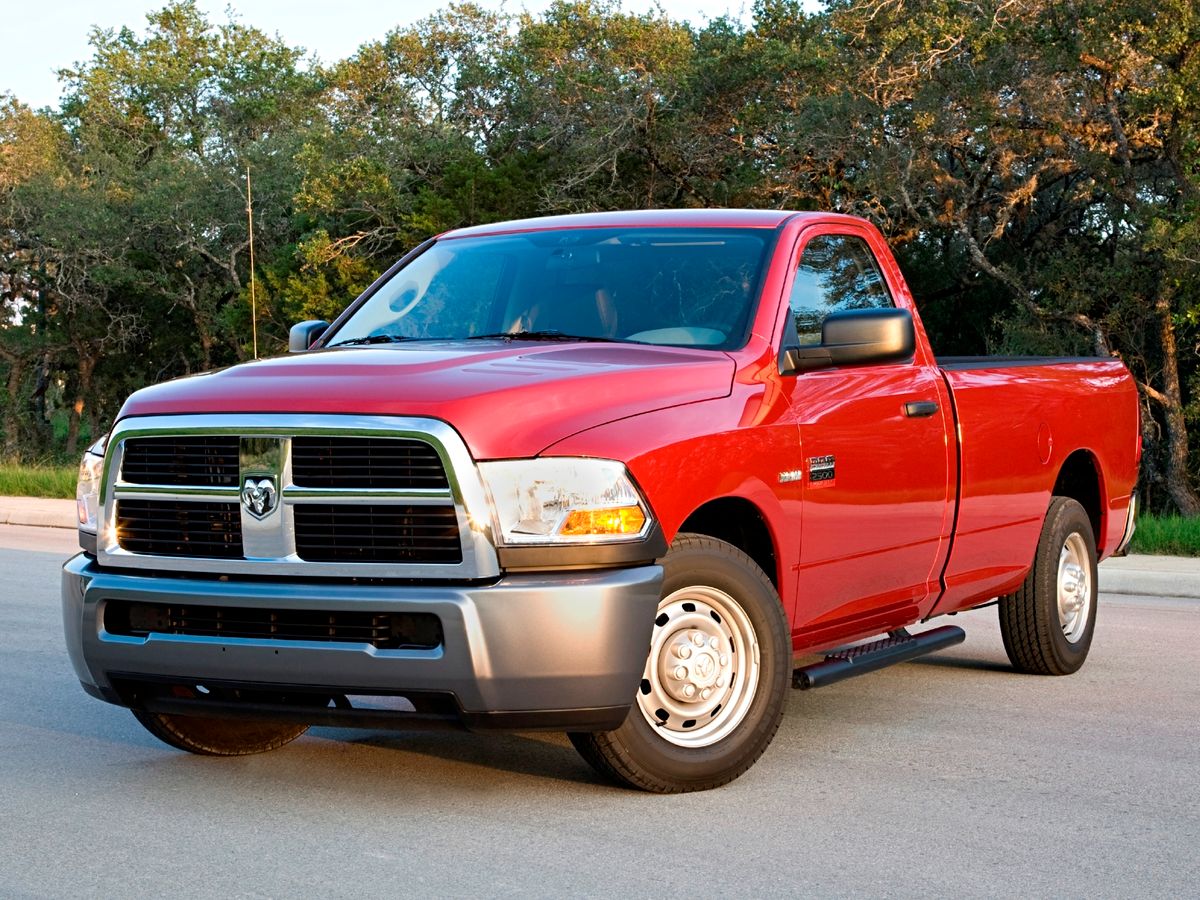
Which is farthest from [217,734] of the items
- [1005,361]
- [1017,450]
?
[1005,361]

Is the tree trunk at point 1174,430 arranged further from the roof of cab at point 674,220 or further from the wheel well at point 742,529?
the wheel well at point 742,529

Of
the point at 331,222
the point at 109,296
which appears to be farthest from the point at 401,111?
the point at 109,296

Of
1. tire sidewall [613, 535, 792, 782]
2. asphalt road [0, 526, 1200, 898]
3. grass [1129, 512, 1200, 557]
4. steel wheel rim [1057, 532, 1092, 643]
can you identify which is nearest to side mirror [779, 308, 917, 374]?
tire sidewall [613, 535, 792, 782]

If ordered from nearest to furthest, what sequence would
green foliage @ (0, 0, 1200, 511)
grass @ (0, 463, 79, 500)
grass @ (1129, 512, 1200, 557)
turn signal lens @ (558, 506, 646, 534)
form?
turn signal lens @ (558, 506, 646, 534) < grass @ (1129, 512, 1200, 557) < grass @ (0, 463, 79, 500) < green foliage @ (0, 0, 1200, 511)

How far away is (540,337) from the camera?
20.5 ft

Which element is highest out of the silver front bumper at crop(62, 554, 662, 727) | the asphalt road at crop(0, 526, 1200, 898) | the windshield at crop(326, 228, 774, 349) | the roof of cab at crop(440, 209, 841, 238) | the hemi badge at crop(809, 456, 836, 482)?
the roof of cab at crop(440, 209, 841, 238)

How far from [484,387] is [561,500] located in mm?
429

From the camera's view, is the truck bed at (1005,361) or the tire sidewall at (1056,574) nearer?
the truck bed at (1005,361)

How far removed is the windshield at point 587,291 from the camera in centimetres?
621

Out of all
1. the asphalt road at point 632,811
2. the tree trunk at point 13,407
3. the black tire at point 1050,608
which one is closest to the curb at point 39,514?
the asphalt road at point 632,811

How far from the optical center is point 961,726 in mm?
6887

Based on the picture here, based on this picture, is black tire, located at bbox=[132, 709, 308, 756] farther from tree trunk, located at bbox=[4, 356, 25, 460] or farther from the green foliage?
tree trunk, located at bbox=[4, 356, 25, 460]

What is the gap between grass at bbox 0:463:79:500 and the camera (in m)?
22.2

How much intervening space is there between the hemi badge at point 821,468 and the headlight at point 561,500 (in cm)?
109
